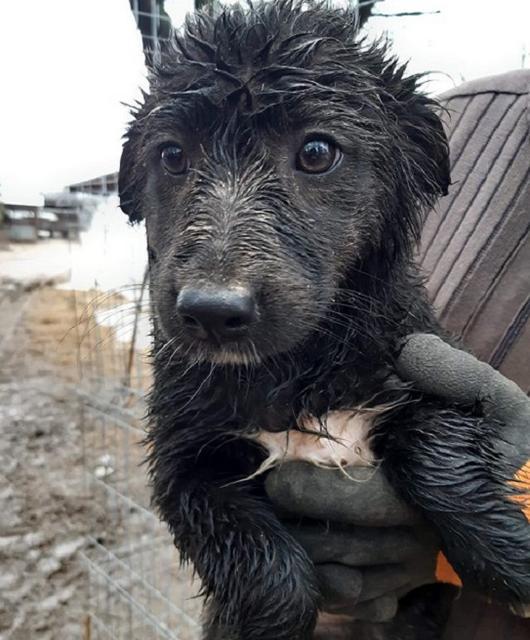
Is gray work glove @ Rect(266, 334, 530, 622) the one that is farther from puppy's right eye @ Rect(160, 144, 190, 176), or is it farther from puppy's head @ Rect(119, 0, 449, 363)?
puppy's right eye @ Rect(160, 144, 190, 176)

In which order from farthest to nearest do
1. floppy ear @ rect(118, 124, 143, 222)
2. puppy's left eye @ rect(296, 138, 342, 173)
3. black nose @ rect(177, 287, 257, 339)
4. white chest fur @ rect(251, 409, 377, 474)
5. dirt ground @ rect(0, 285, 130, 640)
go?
1. dirt ground @ rect(0, 285, 130, 640)
2. floppy ear @ rect(118, 124, 143, 222)
3. white chest fur @ rect(251, 409, 377, 474)
4. puppy's left eye @ rect(296, 138, 342, 173)
5. black nose @ rect(177, 287, 257, 339)

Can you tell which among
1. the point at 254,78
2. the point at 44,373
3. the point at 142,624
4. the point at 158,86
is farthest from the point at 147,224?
the point at 44,373

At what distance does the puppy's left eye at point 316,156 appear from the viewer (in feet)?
4.40

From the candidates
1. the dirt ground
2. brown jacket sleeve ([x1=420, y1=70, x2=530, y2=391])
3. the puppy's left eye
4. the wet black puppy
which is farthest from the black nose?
the dirt ground

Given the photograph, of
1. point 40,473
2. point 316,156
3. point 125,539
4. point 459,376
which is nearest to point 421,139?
point 316,156

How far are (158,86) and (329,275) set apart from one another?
587mm

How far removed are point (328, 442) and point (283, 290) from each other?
0.44 metres

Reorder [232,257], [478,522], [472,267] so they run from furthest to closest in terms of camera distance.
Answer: [472,267], [478,522], [232,257]

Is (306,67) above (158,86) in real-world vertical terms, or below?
above

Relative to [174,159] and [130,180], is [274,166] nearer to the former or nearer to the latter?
[174,159]

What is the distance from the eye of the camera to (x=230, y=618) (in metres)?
1.37

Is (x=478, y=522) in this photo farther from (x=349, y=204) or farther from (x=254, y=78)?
(x=254, y=78)

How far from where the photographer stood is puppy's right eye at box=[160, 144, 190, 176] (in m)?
1.42

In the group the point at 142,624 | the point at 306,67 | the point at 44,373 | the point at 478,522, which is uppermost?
the point at 306,67
